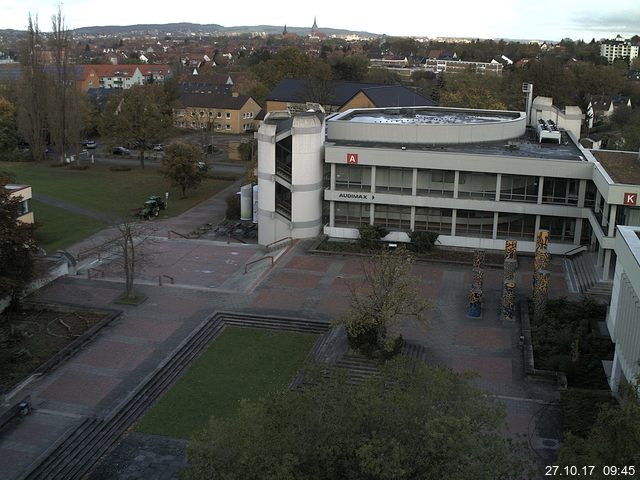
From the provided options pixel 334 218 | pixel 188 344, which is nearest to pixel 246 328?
pixel 188 344

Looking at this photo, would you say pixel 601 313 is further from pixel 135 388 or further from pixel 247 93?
pixel 247 93

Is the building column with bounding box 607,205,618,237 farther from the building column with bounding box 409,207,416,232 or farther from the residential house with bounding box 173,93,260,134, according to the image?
the residential house with bounding box 173,93,260,134

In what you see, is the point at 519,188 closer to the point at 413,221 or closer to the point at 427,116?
the point at 413,221

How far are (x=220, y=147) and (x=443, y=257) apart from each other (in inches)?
1866

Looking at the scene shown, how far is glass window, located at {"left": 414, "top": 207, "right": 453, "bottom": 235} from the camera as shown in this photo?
135 feet

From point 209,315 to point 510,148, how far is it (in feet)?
73.2

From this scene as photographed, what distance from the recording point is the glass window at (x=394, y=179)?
41.0 metres

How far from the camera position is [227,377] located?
25.8 m

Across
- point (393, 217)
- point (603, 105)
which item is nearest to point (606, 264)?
point (393, 217)

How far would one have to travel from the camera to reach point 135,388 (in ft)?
80.1

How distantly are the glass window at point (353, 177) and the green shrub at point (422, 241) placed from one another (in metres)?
4.12

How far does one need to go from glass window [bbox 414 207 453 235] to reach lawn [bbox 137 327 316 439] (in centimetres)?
1453

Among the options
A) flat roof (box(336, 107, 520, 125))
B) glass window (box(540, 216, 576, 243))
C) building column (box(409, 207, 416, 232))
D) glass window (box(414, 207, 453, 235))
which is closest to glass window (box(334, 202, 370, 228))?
building column (box(409, 207, 416, 232))

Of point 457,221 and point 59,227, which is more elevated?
point 457,221
